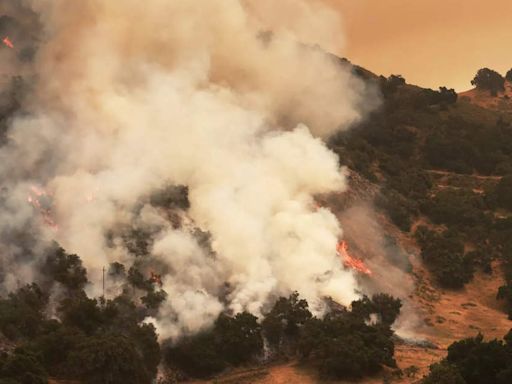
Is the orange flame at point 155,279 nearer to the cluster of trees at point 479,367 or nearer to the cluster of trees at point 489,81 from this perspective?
the cluster of trees at point 479,367

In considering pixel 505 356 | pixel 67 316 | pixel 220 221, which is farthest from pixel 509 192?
pixel 67 316

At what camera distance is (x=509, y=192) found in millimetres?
94438

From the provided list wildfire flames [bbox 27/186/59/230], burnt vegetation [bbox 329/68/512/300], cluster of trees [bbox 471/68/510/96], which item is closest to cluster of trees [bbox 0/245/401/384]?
wildfire flames [bbox 27/186/59/230]

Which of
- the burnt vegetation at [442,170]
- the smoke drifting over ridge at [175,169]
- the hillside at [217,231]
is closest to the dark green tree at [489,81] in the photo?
the burnt vegetation at [442,170]

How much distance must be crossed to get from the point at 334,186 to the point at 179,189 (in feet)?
68.4

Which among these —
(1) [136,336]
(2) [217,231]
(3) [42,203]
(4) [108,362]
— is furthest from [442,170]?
(4) [108,362]

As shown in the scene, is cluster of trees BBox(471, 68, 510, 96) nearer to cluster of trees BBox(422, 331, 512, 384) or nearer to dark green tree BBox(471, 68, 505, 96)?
dark green tree BBox(471, 68, 505, 96)

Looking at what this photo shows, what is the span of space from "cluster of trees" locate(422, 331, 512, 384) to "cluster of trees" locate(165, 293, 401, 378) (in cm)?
647

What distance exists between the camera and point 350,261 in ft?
224

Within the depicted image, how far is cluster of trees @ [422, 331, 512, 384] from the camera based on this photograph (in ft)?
130

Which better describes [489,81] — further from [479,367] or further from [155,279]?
[479,367]

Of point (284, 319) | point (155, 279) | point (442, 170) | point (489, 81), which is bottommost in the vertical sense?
point (284, 319)

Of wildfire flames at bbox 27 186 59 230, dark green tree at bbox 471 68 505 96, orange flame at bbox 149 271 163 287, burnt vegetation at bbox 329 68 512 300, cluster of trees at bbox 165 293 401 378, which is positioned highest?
dark green tree at bbox 471 68 505 96

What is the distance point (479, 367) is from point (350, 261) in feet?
90.5
